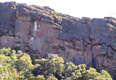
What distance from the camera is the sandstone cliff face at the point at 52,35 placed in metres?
33.6

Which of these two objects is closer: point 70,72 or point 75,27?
point 70,72

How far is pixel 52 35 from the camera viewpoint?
35.0 meters

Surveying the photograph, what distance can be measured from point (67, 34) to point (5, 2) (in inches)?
747

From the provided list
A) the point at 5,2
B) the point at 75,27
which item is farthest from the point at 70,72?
the point at 5,2

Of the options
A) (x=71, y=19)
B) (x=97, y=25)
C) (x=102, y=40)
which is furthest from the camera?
(x=71, y=19)

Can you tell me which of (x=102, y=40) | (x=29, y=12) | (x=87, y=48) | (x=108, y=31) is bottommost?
(x=87, y=48)

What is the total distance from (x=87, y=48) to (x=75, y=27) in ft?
20.2

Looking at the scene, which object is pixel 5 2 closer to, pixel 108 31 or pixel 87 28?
pixel 87 28

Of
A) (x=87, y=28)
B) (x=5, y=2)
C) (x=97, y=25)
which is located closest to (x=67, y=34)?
(x=87, y=28)

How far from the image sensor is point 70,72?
81.3 ft

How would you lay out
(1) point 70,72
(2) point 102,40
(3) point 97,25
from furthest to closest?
1. (3) point 97,25
2. (2) point 102,40
3. (1) point 70,72

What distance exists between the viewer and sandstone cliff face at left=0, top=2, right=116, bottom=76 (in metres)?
33.6

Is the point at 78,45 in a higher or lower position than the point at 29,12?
lower

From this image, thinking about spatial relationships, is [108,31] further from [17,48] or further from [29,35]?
[17,48]
